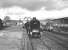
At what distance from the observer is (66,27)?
110ft

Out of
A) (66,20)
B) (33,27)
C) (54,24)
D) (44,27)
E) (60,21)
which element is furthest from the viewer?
(44,27)

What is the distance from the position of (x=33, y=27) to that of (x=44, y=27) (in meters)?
24.9

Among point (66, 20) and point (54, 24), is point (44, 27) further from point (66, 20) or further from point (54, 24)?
point (66, 20)

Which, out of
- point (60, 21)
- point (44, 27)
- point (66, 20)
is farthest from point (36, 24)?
point (44, 27)

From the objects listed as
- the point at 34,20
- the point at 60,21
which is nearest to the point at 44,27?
the point at 60,21

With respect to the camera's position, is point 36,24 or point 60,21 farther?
point 60,21

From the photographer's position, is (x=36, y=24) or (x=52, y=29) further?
(x=52, y=29)

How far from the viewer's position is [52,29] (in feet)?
138

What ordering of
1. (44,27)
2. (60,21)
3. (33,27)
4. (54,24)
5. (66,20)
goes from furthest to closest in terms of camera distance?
(44,27), (54,24), (60,21), (66,20), (33,27)

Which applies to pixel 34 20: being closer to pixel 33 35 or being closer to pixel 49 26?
pixel 33 35

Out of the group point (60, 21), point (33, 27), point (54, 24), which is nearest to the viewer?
point (33, 27)

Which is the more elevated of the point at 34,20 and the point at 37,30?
the point at 34,20

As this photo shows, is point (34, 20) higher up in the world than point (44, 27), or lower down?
higher up

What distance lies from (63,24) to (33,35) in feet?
48.5
